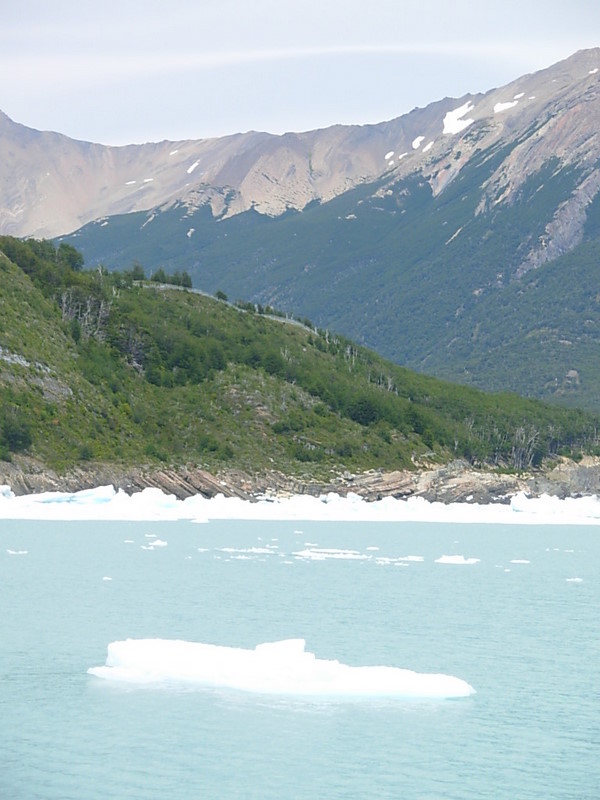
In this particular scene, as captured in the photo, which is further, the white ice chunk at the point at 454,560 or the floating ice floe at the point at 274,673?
the white ice chunk at the point at 454,560

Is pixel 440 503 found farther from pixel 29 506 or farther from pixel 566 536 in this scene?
pixel 29 506

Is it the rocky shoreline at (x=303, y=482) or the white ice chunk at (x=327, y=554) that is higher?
the white ice chunk at (x=327, y=554)

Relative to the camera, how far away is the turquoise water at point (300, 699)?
Result: 24.1 m

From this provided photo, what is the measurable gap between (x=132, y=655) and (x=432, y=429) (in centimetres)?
10402

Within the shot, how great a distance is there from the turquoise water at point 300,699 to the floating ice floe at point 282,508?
79.8 ft

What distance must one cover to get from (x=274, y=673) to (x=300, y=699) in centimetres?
Result: 93

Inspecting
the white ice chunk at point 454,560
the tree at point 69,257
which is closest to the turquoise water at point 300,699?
the white ice chunk at point 454,560

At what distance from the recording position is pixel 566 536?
286 ft

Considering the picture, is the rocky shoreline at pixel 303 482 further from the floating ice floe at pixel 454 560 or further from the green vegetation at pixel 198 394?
the floating ice floe at pixel 454 560

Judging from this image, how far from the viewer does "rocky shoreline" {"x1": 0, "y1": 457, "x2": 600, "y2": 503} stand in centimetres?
9738

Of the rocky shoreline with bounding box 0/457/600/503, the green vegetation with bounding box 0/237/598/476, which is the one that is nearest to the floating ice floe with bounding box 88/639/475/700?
the rocky shoreline with bounding box 0/457/600/503

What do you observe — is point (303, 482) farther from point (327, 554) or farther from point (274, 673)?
point (274, 673)

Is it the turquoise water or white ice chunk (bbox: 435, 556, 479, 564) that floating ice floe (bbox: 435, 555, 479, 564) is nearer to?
white ice chunk (bbox: 435, 556, 479, 564)

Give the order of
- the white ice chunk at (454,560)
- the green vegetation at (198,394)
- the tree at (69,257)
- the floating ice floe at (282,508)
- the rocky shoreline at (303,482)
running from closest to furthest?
the white ice chunk at (454,560), the floating ice floe at (282,508), the rocky shoreline at (303,482), the green vegetation at (198,394), the tree at (69,257)
